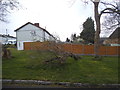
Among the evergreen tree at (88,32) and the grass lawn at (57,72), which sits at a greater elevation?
the evergreen tree at (88,32)

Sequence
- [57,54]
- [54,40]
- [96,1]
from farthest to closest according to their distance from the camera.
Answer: [96,1] → [54,40] → [57,54]

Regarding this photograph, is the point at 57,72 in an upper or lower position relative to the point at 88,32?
lower

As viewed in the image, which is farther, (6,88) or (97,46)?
(97,46)

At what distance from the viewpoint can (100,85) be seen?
22.3 ft

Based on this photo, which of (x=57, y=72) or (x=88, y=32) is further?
(x=88, y=32)

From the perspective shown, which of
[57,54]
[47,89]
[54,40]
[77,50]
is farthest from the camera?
[77,50]

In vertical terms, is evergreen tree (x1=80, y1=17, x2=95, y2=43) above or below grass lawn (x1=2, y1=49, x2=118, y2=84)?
above

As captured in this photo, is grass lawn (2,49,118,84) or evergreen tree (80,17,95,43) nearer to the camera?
grass lawn (2,49,118,84)

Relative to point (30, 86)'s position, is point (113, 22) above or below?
above

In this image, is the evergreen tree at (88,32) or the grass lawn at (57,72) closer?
the grass lawn at (57,72)

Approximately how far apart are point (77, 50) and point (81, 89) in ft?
56.7

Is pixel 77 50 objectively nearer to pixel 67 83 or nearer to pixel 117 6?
pixel 117 6

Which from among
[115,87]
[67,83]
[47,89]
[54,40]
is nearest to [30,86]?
[47,89]

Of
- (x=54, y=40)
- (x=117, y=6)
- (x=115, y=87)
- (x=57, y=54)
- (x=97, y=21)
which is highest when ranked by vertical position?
(x=117, y=6)
